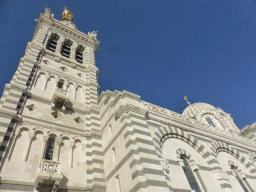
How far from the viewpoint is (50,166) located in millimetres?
10000

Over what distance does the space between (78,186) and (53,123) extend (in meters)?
4.58

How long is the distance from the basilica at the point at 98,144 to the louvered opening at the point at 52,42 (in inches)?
81.9

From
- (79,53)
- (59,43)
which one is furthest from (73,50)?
(59,43)

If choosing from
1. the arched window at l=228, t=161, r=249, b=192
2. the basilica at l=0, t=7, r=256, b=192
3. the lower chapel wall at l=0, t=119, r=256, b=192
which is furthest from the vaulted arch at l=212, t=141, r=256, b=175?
the arched window at l=228, t=161, r=249, b=192

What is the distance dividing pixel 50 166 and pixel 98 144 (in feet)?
12.3

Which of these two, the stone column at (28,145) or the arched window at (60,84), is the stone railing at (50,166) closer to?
the stone column at (28,145)

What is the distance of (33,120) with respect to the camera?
483 inches

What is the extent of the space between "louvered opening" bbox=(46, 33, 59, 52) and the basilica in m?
2.08

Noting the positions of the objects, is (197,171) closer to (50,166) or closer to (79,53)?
(50,166)

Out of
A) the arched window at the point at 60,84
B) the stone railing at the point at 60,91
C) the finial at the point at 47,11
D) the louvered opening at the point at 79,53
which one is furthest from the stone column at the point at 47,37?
the stone railing at the point at 60,91

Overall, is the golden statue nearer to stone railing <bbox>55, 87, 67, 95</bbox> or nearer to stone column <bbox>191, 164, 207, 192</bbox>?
stone railing <bbox>55, 87, 67, 95</bbox>

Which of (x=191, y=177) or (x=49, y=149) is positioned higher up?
(x=49, y=149)

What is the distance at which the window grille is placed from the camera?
2070 centimetres

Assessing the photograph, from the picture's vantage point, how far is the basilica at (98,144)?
9539mm
